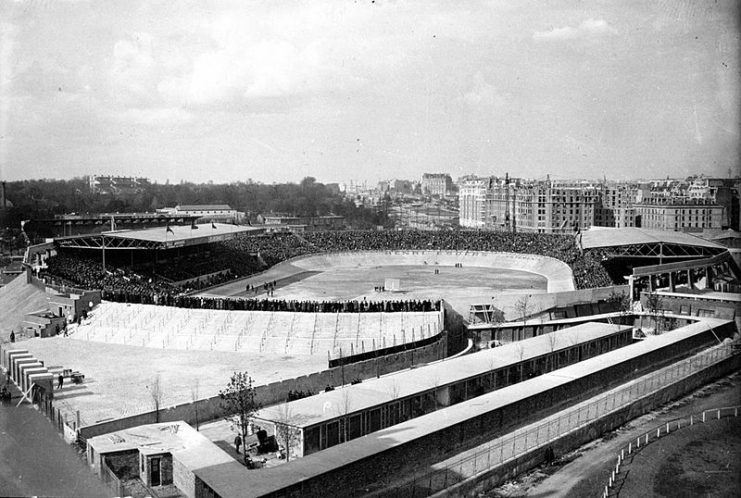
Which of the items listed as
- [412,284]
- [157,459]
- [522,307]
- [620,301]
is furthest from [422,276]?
[157,459]

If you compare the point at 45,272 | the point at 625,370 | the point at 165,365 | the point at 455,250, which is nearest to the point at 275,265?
the point at 455,250

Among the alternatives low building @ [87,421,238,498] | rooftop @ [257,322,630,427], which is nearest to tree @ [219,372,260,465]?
rooftop @ [257,322,630,427]

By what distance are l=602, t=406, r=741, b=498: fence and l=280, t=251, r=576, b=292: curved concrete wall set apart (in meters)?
45.8

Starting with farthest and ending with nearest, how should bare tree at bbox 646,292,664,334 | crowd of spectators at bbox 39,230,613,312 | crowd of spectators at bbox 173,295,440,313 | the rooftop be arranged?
bare tree at bbox 646,292,664,334, crowd of spectators at bbox 39,230,613,312, crowd of spectators at bbox 173,295,440,313, the rooftop

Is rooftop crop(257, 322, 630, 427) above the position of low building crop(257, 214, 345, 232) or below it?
below

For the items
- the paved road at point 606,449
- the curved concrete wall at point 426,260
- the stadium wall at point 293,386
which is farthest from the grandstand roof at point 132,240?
the paved road at point 606,449

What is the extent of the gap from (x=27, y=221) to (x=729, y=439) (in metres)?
78.0

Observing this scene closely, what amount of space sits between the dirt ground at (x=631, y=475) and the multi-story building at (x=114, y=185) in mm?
148016

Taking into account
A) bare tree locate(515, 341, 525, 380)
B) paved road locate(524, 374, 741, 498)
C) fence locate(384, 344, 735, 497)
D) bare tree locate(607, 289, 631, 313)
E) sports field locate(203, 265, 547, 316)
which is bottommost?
paved road locate(524, 374, 741, 498)

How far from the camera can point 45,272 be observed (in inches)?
2064

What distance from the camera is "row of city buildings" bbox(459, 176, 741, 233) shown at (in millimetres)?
114706

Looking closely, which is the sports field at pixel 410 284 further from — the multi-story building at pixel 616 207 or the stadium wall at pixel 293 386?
the multi-story building at pixel 616 207

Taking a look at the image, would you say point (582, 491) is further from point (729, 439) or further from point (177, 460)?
point (177, 460)

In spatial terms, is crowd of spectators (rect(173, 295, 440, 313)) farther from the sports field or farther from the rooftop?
the rooftop
